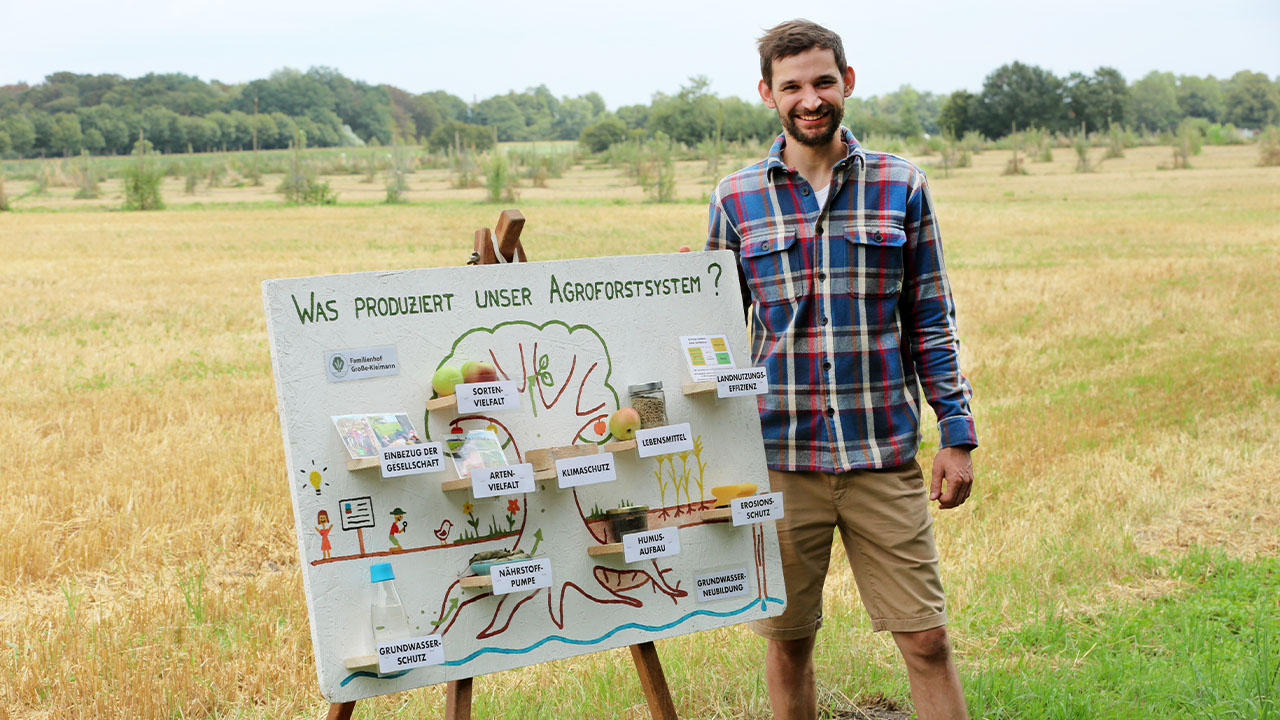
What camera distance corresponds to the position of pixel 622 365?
3139mm

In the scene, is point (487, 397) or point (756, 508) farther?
point (756, 508)

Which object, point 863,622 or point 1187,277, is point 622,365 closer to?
point 863,622

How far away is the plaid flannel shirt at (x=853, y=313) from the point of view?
Answer: 10.8ft

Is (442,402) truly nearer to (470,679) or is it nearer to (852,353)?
(470,679)

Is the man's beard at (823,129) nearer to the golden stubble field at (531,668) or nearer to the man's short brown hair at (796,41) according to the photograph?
the man's short brown hair at (796,41)

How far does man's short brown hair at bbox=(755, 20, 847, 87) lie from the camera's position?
10.6 feet

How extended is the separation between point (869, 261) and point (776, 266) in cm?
28

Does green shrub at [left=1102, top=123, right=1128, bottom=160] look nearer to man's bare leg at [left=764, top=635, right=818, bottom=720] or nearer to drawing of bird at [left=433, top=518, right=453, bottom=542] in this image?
man's bare leg at [left=764, top=635, right=818, bottom=720]

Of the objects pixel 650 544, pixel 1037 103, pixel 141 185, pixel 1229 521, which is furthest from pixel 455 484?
pixel 1037 103

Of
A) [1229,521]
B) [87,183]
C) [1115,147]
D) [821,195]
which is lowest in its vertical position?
[1229,521]

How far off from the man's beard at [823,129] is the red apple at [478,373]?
3.74ft

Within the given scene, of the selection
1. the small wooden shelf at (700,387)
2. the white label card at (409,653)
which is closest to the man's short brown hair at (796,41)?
the small wooden shelf at (700,387)

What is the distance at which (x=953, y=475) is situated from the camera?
10.9 feet

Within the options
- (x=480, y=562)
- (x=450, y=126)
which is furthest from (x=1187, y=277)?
(x=450, y=126)
